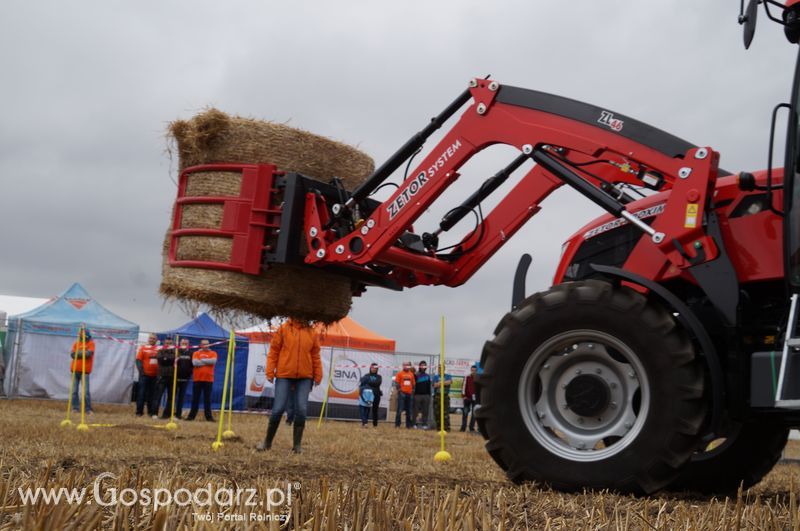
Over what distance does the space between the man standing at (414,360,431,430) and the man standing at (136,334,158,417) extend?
6507mm

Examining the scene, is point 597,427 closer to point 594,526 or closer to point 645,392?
point 645,392

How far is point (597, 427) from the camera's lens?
4.96 m

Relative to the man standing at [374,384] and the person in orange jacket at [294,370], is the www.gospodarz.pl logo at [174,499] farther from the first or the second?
the man standing at [374,384]

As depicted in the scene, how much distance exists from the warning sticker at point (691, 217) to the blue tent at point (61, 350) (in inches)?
768

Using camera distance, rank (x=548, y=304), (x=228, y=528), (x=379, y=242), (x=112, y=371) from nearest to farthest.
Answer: (x=228, y=528)
(x=548, y=304)
(x=379, y=242)
(x=112, y=371)

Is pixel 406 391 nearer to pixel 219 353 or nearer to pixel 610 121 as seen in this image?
pixel 219 353

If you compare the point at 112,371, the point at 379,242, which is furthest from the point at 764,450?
the point at 112,371

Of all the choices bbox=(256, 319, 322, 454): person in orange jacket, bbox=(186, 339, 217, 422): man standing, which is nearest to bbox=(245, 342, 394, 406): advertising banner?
bbox=(186, 339, 217, 422): man standing

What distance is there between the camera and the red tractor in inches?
181

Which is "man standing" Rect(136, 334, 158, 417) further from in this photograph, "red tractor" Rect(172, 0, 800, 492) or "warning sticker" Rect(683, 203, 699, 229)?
"warning sticker" Rect(683, 203, 699, 229)

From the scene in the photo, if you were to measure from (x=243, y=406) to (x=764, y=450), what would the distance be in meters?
18.3

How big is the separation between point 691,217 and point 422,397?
16.8m

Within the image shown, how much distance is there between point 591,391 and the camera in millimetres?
4953

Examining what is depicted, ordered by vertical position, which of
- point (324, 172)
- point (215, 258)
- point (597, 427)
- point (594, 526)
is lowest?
point (594, 526)
